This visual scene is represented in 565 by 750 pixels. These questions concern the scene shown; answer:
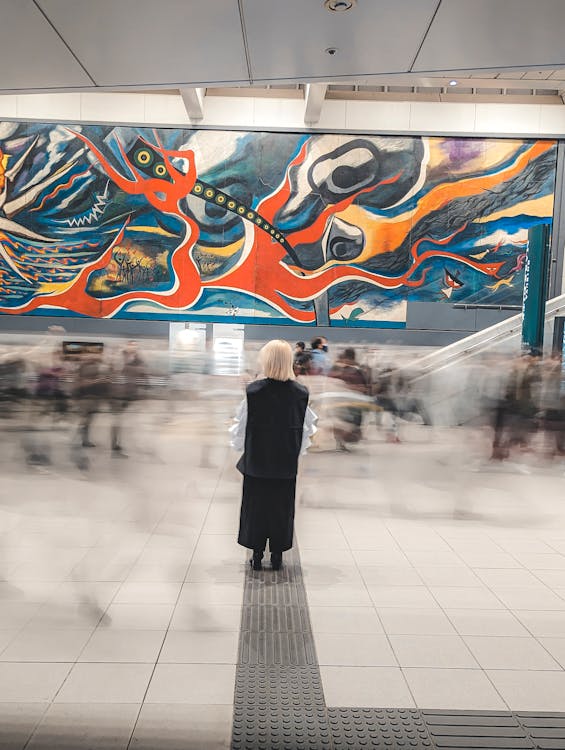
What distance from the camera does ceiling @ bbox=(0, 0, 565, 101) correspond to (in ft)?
5.50

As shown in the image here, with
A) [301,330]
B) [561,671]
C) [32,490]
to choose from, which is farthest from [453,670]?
[301,330]

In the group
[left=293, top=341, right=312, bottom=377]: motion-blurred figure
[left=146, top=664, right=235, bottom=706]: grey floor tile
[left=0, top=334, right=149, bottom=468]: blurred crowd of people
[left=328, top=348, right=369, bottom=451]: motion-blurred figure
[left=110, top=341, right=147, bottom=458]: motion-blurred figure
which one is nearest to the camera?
[left=146, top=664, right=235, bottom=706]: grey floor tile

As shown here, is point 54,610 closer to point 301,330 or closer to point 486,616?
point 486,616

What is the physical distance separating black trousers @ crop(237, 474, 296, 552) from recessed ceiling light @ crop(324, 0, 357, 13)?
267 centimetres

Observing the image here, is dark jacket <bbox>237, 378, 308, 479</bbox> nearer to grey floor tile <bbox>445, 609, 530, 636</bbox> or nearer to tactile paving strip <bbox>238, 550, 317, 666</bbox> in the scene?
tactile paving strip <bbox>238, 550, 317, 666</bbox>

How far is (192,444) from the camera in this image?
8.13 metres

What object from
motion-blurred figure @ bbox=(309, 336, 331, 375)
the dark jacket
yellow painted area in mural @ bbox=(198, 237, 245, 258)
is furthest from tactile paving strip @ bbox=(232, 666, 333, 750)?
yellow painted area in mural @ bbox=(198, 237, 245, 258)

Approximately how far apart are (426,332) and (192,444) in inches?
295

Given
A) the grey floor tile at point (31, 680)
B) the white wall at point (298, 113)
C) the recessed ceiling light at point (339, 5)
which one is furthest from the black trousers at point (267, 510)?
the white wall at point (298, 113)

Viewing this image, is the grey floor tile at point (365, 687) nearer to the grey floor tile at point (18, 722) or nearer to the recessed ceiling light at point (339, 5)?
the grey floor tile at point (18, 722)

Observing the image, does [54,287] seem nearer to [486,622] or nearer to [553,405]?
[553,405]

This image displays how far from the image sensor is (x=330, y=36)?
6.09 ft

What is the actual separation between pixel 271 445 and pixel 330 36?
239 cm

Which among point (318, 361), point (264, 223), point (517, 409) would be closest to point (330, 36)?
point (318, 361)
